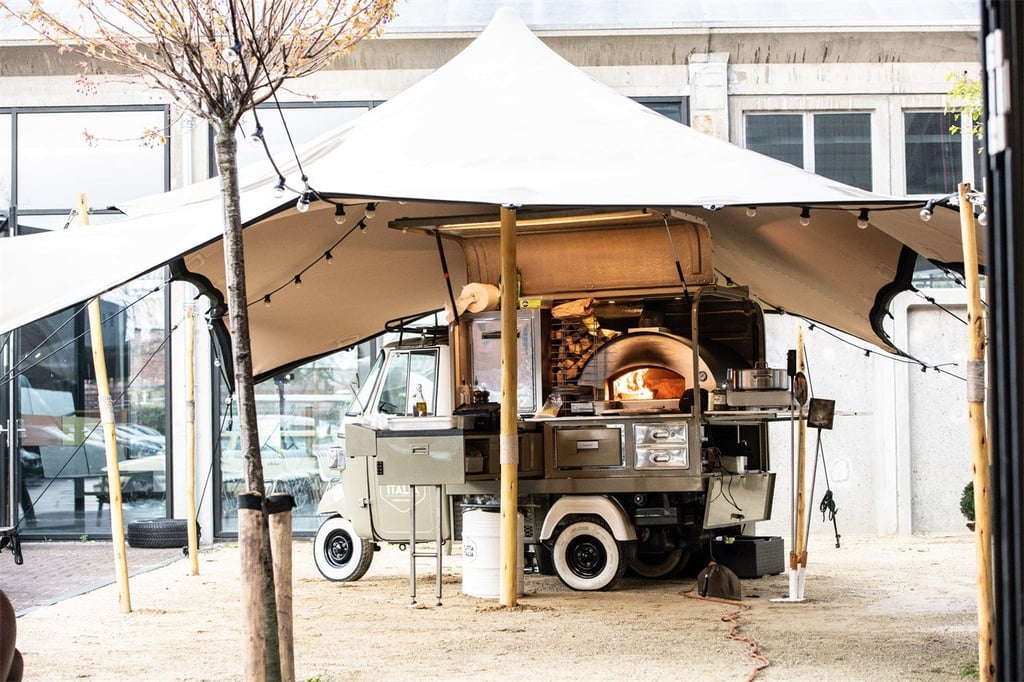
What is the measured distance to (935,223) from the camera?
852 cm

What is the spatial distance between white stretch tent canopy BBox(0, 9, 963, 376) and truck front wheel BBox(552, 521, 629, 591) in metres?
2.25

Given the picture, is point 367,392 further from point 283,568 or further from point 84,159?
point 84,159

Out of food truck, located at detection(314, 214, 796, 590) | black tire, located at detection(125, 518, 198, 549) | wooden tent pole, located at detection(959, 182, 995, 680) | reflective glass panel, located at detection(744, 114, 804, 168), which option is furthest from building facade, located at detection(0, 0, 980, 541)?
wooden tent pole, located at detection(959, 182, 995, 680)

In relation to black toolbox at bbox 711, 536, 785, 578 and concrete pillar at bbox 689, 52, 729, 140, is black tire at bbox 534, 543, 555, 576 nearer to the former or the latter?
black toolbox at bbox 711, 536, 785, 578

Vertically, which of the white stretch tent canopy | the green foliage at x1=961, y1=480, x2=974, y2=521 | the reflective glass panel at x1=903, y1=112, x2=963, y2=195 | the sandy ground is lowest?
the sandy ground

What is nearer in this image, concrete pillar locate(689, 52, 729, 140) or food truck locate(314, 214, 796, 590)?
food truck locate(314, 214, 796, 590)

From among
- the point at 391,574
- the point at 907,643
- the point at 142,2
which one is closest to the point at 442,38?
the point at 391,574

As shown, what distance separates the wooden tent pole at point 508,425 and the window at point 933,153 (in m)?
7.80

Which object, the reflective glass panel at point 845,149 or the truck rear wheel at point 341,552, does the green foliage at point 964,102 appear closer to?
the reflective glass panel at point 845,149

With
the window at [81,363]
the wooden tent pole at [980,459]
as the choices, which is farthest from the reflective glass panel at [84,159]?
the wooden tent pole at [980,459]

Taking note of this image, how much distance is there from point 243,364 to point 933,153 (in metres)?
11.7

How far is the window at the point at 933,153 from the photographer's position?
50.5ft

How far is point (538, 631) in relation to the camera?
8.30m

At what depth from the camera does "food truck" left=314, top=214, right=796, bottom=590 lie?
32.4ft
